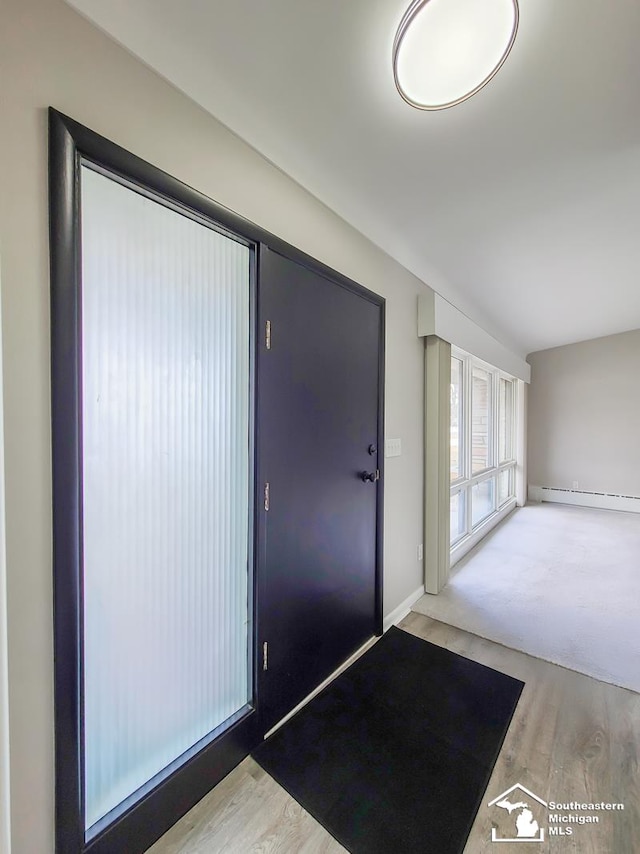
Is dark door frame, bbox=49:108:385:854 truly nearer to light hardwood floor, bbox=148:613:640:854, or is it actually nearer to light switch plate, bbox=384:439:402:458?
light hardwood floor, bbox=148:613:640:854

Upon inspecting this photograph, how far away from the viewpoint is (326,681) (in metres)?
1.80

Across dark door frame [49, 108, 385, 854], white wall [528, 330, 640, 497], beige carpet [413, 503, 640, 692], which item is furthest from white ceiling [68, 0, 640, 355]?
white wall [528, 330, 640, 497]

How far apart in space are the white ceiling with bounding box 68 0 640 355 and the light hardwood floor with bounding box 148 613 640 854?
2.38 m

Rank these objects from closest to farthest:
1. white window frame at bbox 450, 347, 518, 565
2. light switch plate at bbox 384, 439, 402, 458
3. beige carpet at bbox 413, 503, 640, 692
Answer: beige carpet at bbox 413, 503, 640, 692 → light switch plate at bbox 384, 439, 402, 458 → white window frame at bbox 450, 347, 518, 565

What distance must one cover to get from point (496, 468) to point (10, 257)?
4.99 meters

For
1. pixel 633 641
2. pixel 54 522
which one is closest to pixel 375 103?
pixel 54 522

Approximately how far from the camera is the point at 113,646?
104 centimetres

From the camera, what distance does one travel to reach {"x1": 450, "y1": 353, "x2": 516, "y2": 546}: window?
358cm

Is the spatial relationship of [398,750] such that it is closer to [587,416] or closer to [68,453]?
[68,453]

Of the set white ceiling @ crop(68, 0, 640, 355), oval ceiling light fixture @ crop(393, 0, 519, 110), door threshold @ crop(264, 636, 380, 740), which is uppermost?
white ceiling @ crop(68, 0, 640, 355)

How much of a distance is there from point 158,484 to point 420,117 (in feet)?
5.34

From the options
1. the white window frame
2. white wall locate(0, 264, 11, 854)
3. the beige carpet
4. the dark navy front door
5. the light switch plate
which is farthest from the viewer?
the white window frame

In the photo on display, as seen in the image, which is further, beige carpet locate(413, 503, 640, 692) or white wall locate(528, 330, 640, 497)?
white wall locate(528, 330, 640, 497)

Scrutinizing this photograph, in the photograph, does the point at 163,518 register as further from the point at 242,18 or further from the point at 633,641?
the point at 633,641
